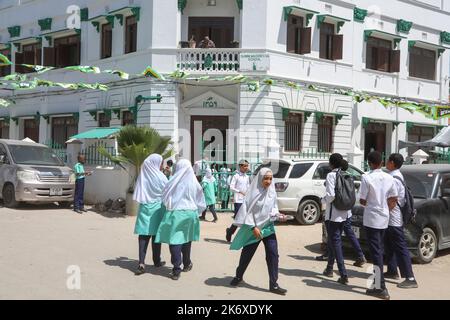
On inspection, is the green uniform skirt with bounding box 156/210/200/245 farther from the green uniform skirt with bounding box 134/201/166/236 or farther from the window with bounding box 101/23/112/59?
the window with bounding box 101/23/112/59

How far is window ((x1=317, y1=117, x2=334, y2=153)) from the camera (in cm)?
2017

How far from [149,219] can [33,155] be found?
32.2ft

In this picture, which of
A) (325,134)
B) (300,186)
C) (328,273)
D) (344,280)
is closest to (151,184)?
(328,273)

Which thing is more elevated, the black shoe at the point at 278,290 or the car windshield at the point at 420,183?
the car windshield at the point at 420,183

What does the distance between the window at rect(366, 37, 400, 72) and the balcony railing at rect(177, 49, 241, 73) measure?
655 cm

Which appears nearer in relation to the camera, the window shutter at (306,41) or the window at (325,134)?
the window shutter at (306,41)

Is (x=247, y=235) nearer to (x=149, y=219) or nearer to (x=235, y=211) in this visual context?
(x=149, y=219)

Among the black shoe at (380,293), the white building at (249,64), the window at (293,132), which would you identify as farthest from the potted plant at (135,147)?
the black shoe at (380,293)

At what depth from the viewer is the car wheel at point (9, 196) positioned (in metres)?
14.9

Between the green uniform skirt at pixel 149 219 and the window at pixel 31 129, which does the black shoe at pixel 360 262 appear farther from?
the window at pixel 31 129

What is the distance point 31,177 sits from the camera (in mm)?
14672

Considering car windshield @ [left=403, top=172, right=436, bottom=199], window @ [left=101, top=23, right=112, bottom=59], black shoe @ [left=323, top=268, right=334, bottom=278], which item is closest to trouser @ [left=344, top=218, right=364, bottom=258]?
black shoe @ [left=323, top=268, right=334, bottom=278]

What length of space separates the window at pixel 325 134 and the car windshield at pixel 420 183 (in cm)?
1084
